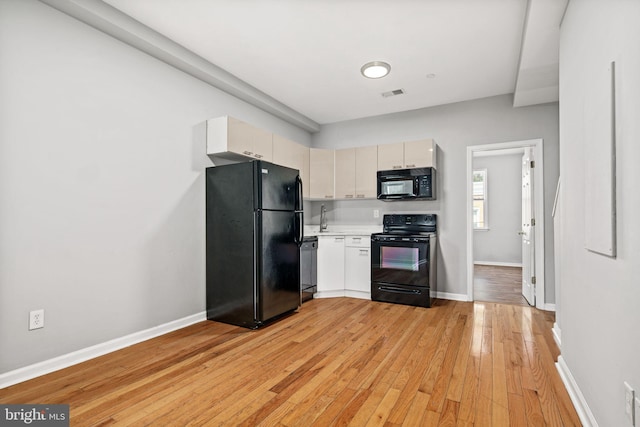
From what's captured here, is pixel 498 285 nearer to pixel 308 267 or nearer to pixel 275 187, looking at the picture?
pixel 308 267

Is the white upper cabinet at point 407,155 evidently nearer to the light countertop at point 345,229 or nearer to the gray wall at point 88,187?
the light countertop at point 345,229

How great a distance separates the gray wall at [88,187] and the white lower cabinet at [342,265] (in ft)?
5.63

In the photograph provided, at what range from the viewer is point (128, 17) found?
257 cm

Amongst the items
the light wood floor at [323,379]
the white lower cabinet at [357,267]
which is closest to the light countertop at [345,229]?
the white lower cabinet at [357,267]

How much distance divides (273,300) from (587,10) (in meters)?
3.19

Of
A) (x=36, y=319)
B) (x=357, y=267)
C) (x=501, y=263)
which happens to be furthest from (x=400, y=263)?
(x=501, y=263)

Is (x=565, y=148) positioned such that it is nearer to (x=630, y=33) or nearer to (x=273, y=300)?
(x=630, y=33)

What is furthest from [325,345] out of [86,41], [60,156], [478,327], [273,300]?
[86,41]

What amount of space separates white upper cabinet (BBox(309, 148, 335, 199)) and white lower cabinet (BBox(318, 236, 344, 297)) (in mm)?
775

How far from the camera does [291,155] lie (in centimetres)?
443

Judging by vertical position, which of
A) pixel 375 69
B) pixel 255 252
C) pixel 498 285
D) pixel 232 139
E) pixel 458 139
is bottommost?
pixel 498 285

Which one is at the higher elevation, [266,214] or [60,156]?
[60,156]

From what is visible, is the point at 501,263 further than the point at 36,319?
Yes

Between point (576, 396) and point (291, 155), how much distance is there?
12.1ft
